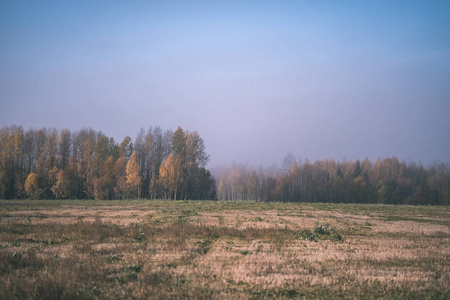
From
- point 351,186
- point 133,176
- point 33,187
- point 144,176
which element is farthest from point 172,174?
point 351,186

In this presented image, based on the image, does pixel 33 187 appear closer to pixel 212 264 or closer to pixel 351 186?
pixel 212 264

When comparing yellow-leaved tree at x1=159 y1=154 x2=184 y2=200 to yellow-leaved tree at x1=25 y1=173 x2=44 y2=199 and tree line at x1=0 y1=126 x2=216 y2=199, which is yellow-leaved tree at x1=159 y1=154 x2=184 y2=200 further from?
yellow-leaved tree at x1=25 y1=173 x2=44 y2=199

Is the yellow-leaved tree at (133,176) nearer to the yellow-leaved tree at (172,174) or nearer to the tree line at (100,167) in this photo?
the tree line at (100,167)

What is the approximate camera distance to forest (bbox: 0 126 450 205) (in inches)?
3118

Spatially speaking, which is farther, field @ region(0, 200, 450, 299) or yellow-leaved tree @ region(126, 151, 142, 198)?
yellow-leaved tree @ region(126, 151, 142, 198)

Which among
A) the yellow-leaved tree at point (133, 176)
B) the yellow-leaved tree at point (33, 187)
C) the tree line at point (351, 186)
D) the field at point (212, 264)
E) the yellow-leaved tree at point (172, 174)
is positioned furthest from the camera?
the tree line at point (351, 186)

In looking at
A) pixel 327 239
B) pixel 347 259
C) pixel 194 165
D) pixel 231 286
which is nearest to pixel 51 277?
pixel 231 286

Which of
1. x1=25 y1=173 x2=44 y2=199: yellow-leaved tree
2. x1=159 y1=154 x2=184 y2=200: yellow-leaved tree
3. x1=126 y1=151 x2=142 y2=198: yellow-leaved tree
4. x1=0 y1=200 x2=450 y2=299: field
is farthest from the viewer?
x1=126 y1=151 x2=142 y2=198: yellow-leaved tree

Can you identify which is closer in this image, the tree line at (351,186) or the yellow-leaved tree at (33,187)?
the yellow-leaved tree at (33,187)

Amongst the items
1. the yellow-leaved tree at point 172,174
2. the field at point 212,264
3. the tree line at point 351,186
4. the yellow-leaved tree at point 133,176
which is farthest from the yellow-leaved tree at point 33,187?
the tree line at point 351,186

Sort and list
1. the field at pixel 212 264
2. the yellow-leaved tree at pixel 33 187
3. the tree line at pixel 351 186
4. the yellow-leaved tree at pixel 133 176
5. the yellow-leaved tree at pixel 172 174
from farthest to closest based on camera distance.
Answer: the tree line at pixel 351 186 → the yellow-leaved tree at pixel 133 176 → the yellow-leaved tree at pixel 172 174 → the yellow-leaved tree at pixel 33 187 → the field at pixel 212 264

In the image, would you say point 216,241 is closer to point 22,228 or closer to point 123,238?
point 123,238

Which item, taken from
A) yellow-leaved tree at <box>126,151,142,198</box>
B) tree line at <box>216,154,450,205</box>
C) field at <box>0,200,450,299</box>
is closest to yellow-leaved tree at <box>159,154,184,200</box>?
yellow-leaved tree at <box>126,151,142,198</box>

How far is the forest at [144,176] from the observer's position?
260 ft
